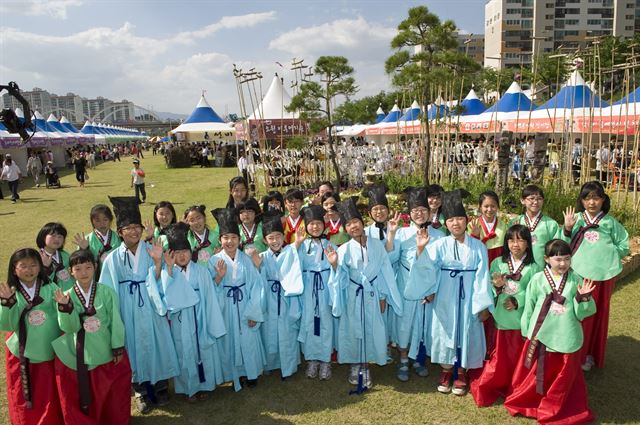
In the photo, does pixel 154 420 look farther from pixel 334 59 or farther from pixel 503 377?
pixel 334 59

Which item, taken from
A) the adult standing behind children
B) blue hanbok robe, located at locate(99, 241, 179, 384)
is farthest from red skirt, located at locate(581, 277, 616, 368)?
the adult standing behind children

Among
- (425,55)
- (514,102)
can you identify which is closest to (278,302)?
(425,55)

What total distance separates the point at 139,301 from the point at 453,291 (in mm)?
2798

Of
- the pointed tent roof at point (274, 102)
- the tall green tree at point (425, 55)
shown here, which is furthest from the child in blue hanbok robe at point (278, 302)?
the pointed tent roof at point (274, 102)

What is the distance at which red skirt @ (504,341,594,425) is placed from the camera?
3.55 meters

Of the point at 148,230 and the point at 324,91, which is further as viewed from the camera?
the point at 324,91

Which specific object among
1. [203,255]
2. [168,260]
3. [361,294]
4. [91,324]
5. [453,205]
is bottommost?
[361,294]

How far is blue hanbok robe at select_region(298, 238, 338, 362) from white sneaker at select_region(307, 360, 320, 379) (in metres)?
0.17

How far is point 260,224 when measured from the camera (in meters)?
5.10

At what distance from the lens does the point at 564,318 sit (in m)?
3.50

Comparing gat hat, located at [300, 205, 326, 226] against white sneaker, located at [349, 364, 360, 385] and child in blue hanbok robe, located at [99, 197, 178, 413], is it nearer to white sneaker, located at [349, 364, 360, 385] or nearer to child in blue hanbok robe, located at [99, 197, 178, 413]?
child in blue hanbok robe, located at [99, 197, 178, 413]

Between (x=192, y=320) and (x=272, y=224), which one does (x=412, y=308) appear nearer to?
(x=272, y=224)

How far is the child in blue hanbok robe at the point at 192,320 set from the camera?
158 inches

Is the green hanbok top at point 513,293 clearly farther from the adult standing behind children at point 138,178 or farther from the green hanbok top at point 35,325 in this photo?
the adult standing behind children at point 138,178
